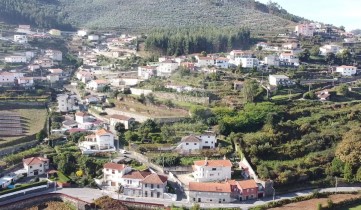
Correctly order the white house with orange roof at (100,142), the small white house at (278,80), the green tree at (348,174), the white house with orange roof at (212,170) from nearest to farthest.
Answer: the white house with orange roof at (212,170) → the green tree at (348,174) → the white house with orange roof at (100,142) → the small white house at (278,80)

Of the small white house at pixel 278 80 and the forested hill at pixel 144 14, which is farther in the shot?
the forested hill at pixel 144 14

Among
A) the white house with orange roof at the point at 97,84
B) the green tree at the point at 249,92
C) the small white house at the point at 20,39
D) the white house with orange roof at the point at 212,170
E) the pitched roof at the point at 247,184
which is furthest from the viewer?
the small white house at the point at 20,39

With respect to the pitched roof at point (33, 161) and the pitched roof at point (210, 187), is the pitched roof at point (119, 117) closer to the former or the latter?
the pitched roof at point (33, 161)

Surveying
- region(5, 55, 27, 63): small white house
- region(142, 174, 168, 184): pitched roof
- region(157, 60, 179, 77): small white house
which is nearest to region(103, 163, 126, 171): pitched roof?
region(142, 174, 168, 184): pitched roof

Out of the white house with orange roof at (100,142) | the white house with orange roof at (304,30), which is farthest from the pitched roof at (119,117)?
the white house with orange roof at (304,30)

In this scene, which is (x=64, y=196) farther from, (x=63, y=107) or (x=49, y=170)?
(x=63, y=107)
